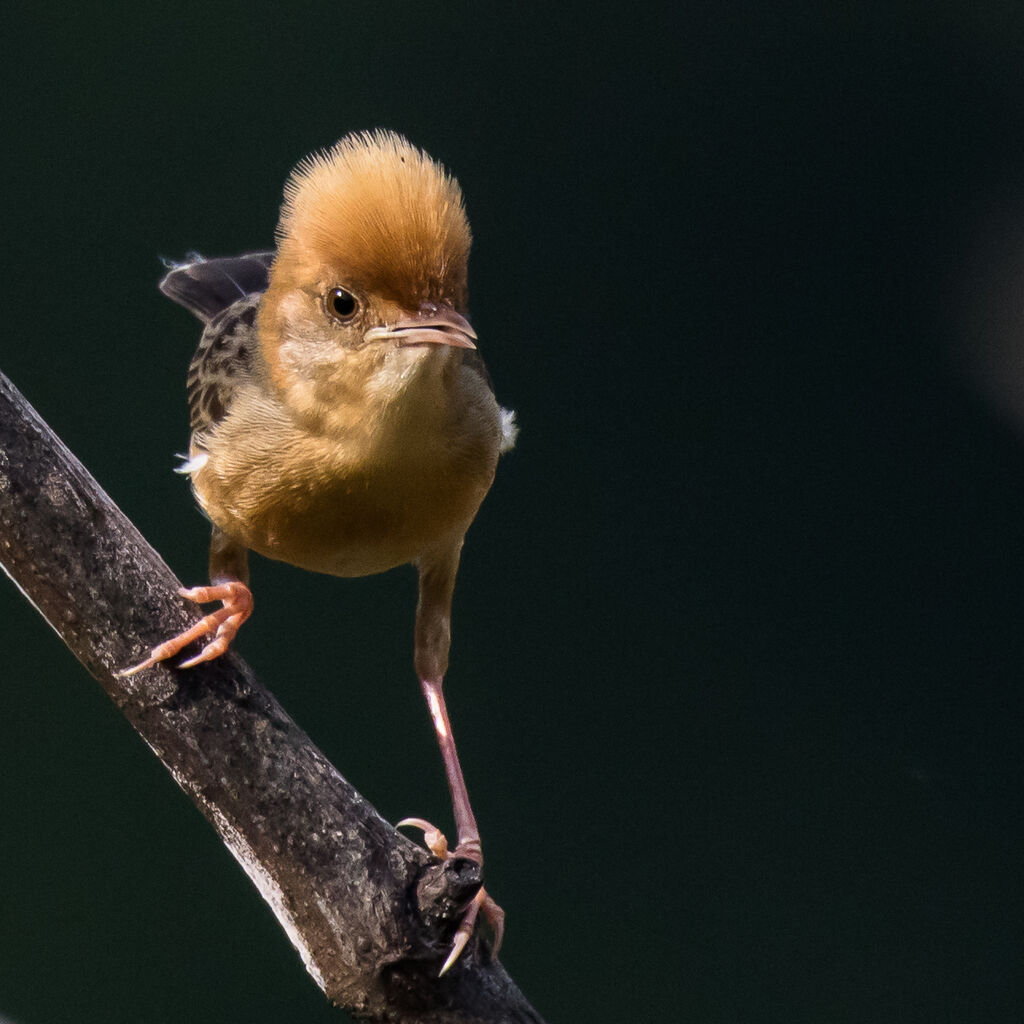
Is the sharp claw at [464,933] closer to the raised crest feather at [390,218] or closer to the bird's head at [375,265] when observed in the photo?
the bird's head at [375,265]

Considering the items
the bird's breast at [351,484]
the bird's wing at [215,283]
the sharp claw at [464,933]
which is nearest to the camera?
the sharp claw at [464,933]

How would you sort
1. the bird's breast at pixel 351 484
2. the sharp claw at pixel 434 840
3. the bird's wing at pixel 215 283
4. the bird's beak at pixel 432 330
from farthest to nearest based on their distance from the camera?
the bird's wing at pixel 215 283, the sharp claw at pixel 434 840, the bird's breast at pixel 351 484, the bird's beak at pixel 432 330

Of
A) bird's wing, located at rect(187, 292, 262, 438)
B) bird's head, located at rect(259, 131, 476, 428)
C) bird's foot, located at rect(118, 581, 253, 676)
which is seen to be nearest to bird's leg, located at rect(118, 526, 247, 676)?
bird's foot, located at rect(118, 581, 253, 676)

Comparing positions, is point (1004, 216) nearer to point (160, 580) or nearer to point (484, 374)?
point (484, 374)

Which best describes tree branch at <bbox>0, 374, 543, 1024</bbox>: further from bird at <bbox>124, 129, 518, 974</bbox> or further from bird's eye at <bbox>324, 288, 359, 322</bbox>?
bird's eye at <bbox>324, 288, 359, 322</bbox>

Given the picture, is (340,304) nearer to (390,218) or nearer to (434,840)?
(390,218)

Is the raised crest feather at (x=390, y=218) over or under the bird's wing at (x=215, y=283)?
over

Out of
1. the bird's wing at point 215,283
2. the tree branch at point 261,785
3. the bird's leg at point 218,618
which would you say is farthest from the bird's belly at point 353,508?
the bird's wing at point 215,283
